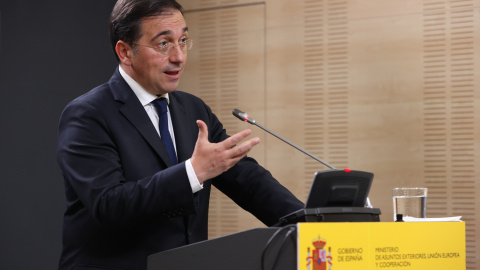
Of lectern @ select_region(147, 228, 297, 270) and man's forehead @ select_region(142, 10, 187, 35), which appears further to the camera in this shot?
man's forehead @ select_region(142, 10, 187, 35)

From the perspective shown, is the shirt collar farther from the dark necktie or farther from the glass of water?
the glass of water

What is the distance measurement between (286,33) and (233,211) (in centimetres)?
148

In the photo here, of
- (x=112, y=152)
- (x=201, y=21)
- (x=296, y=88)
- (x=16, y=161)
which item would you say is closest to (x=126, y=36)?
(x=112, y=152)

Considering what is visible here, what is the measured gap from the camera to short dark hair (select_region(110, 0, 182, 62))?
2.27 meters

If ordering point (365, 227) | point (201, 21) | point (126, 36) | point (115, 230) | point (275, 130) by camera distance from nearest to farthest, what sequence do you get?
point (365, 227), point (115, 230), point (126, 36), point (275, 130), point (201, 21)

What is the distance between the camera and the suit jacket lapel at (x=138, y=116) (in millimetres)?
2113

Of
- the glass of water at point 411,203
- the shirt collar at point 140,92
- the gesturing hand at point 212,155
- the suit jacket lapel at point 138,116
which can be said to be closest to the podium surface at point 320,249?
the gesturing hand at point 212,155

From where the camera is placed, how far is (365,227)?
155cm

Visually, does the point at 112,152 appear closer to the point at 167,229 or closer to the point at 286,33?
the point at 167,229

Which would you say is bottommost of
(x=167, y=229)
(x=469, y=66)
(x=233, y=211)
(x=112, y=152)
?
(x=233, y=211)

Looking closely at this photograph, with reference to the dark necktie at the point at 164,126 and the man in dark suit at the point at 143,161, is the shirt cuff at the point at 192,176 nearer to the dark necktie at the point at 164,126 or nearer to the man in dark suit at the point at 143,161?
the man in dark suit at the point at 143,161

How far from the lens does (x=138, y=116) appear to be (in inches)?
85.0

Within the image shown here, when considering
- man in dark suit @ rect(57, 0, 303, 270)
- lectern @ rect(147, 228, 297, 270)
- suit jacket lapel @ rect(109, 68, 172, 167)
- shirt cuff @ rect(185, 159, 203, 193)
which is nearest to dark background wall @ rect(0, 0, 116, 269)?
man in dark suit @ rect(57, 0, 303, 270)

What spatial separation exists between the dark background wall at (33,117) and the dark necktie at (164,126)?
1.99 m
